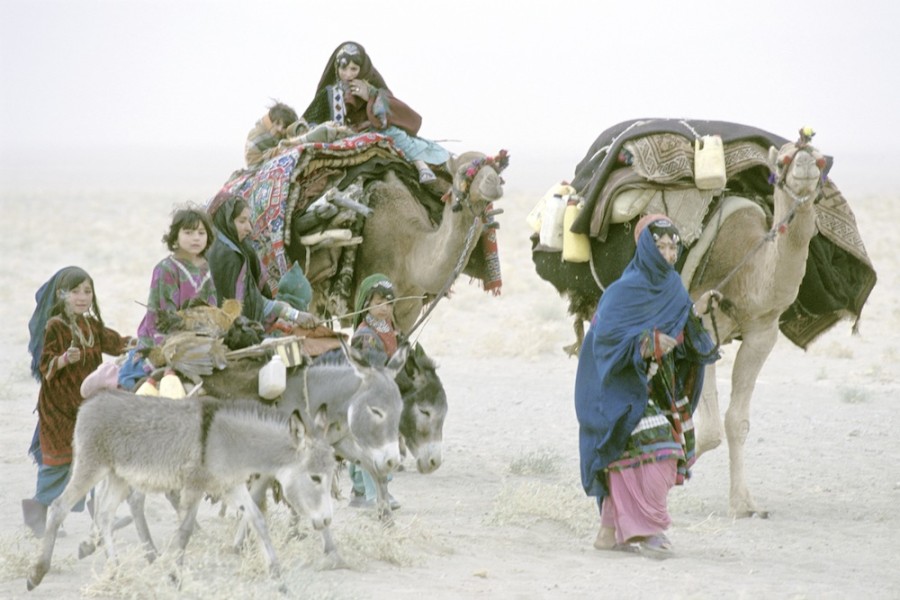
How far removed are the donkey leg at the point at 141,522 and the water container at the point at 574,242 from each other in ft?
13.2

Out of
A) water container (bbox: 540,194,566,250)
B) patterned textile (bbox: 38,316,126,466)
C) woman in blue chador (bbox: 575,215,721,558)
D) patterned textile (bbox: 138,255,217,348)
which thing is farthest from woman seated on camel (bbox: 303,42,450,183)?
patterned textile (bbox: 138,255,217,348)

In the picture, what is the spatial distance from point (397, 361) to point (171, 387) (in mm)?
1174

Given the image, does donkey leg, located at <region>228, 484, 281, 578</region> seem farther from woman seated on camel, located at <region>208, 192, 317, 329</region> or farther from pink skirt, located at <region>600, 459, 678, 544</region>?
pink skirt, located at <region>600, 459, 678, 544</region>

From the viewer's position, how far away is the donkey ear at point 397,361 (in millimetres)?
8086

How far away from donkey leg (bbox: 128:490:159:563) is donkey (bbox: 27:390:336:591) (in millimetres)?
278

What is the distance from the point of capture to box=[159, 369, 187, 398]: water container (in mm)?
7910

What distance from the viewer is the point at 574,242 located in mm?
10750

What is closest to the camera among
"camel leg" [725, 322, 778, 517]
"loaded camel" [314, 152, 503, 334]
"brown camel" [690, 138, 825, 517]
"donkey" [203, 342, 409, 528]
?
"donkey" [203, 342, 409, 528]

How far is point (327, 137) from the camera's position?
447 inches

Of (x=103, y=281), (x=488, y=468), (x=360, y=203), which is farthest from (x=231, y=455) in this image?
(x=103, y=281)

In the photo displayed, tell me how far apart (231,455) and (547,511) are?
288 cm

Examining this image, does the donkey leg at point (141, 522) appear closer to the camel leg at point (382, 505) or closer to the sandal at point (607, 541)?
the camel leg at point (382, 505)

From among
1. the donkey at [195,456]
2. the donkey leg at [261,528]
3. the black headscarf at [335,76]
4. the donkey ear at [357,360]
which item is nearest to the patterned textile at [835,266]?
the black headscarf at [335,76]

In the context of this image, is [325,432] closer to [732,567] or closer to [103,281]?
[732,567]
